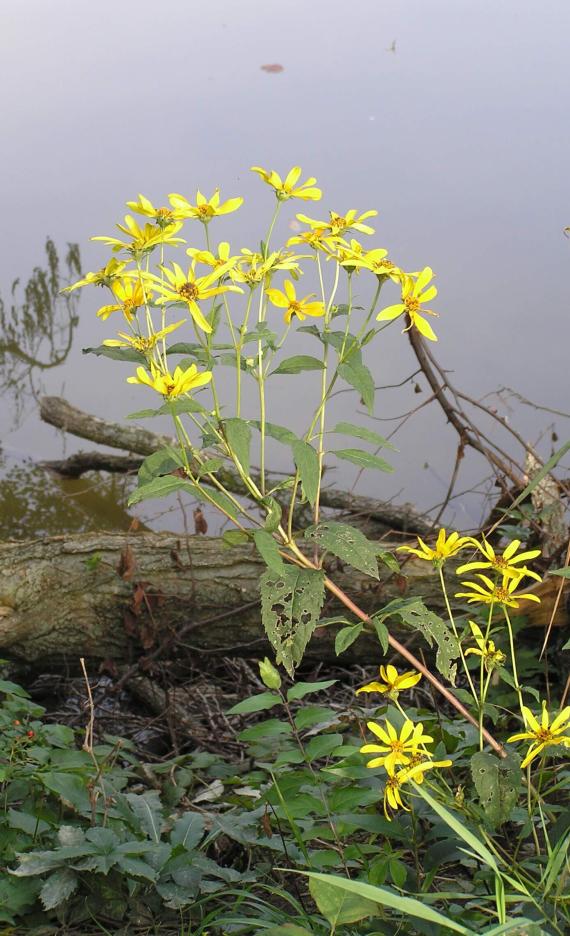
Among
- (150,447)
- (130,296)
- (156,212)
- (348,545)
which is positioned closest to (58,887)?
(348,545)

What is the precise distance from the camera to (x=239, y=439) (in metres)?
1.34

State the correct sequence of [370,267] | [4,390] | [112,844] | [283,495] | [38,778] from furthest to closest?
1. [4,390]
2. [283,495]
3. [38,778]
4. [112,844]
5. [370,267]

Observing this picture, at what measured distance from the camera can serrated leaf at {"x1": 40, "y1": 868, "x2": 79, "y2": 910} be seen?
1.47 m

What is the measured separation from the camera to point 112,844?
60.1 inches

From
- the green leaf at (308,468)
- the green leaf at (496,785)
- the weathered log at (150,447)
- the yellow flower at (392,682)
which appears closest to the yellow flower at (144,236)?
the green leaf at (308,468)

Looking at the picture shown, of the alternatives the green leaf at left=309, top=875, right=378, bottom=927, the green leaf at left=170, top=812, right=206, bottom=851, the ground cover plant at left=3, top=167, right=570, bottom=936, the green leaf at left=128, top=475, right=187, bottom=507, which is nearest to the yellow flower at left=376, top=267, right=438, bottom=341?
the ground cover plant at left=3, top=167, right=570, bottom=936

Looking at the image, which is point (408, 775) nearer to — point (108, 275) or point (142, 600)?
point (108, 275)

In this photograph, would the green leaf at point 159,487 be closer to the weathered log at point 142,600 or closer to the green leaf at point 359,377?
the green leaf at point 359,377

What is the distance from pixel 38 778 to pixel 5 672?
3.89 feet

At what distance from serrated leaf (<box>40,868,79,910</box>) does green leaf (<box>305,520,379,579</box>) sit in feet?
2.20

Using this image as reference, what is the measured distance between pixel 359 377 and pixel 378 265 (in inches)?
6.9

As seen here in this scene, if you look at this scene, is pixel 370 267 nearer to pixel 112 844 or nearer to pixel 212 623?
pixel 112 844

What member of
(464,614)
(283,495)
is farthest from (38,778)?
(283,495)

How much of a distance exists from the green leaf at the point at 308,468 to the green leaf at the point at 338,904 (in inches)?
19.8
